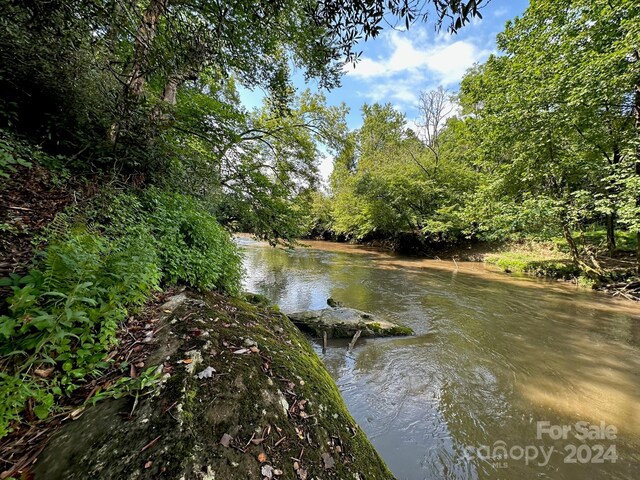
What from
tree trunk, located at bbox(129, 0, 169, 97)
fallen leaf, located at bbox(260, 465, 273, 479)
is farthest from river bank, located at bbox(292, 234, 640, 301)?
tree trunk, located at bbox(129, 0, 169, 97)

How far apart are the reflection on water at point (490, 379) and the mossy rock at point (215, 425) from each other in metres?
1.32

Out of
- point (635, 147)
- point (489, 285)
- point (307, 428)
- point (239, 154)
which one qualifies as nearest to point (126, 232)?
point (307, 428)

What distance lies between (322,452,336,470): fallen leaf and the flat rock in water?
361 cm

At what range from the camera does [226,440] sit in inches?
54.2

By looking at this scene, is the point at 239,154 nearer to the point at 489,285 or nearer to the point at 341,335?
the point at 341,335

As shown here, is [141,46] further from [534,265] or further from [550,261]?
[550,261]

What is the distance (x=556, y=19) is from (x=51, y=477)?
15.1 meters

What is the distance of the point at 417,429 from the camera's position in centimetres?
294

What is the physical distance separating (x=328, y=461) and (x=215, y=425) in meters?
0.72

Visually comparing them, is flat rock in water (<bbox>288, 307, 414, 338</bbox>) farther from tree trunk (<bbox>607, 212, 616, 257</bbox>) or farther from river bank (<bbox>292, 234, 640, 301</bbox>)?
tree trunk (<bbox>607, 212, 616, 257</bbox>)

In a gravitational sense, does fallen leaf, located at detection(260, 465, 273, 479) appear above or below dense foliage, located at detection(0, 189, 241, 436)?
below

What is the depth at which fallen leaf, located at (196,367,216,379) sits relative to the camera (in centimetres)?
163

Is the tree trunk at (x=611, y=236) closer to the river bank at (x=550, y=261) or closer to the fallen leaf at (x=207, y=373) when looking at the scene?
the river bank at (x=550, y=261)

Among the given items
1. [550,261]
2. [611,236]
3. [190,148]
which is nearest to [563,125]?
[611,236]
